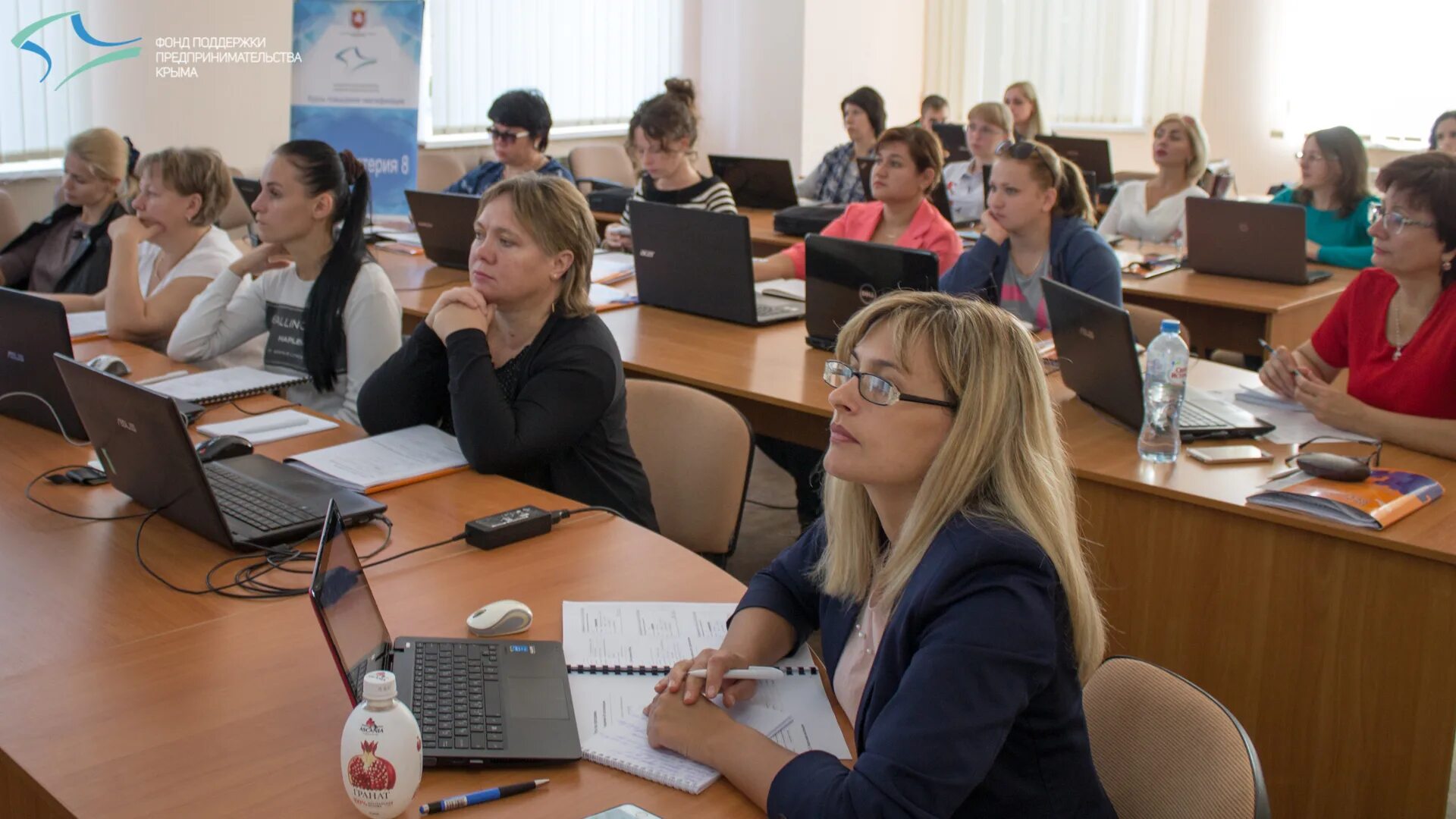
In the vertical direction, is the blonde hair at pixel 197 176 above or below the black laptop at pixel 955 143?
below

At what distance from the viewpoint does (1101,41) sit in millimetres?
8828

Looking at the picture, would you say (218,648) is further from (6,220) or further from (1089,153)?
(1089,153)

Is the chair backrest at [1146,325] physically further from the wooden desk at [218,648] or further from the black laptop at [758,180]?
the black laptop at [758,180]

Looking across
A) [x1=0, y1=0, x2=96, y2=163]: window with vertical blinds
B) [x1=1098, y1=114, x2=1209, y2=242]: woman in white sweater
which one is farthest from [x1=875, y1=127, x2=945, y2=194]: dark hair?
[x1=0, y1=0, x2=96, y2=163]: window with vertical blinds

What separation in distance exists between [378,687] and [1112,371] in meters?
1.89

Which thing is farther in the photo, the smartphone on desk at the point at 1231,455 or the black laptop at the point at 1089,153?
the black laptop at the point at 1089,153

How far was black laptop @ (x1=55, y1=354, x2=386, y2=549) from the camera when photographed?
1836 millimetres

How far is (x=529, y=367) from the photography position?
2.37m

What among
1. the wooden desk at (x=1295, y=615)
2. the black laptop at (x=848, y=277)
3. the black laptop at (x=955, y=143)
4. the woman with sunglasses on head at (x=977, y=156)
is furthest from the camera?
the black laptop at (x=955, y=143)

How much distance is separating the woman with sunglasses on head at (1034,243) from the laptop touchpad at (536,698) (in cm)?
211

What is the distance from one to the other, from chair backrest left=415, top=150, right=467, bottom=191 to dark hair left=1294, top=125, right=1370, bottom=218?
444cm

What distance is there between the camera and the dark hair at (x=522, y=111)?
200 inches

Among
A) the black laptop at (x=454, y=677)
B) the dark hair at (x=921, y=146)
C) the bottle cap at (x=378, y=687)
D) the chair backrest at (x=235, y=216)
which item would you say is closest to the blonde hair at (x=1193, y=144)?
the dark hair at (x=921, y=146)

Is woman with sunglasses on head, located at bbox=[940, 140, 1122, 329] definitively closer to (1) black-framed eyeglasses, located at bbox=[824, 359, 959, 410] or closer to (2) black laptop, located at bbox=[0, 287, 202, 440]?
(1) black-framed eyeglasses, located at bbox=[824, 359, 959, 410]
